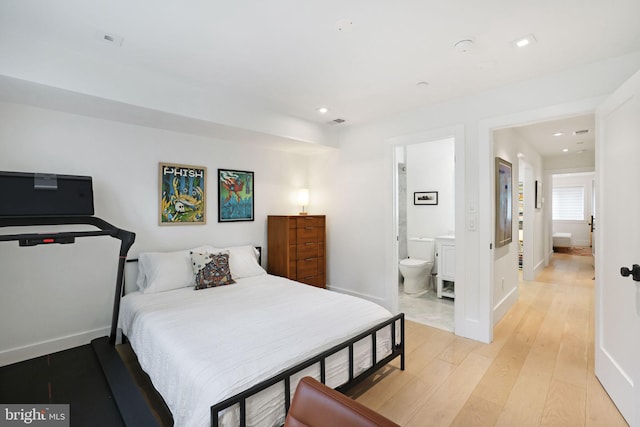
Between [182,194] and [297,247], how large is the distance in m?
1.56

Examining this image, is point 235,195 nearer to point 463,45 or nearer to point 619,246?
point 463,45

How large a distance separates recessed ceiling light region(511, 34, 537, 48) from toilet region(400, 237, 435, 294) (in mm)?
3130

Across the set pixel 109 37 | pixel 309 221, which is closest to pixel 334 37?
pixel 109 37

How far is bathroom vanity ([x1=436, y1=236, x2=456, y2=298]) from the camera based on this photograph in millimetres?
4430

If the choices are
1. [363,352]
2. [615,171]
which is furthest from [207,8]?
[615,171]

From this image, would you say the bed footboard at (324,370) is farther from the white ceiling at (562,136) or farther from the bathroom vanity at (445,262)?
the white ceiling at (562,136)

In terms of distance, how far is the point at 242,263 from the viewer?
11.9ft

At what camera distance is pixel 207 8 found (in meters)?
1.84

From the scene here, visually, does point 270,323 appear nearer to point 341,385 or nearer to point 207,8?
point 341,385

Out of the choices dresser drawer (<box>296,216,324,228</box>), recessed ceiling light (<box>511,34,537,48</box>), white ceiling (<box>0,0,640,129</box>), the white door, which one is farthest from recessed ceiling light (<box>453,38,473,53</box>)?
dresser drawer (<box>296,216,324,228</box>)

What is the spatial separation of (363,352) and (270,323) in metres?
0.70

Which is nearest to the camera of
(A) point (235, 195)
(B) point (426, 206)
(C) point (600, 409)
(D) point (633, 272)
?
(D) point (633, 272)

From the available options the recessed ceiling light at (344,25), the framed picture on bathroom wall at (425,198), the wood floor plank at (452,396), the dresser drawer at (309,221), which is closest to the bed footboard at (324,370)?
the wood floor plank at (452,396)

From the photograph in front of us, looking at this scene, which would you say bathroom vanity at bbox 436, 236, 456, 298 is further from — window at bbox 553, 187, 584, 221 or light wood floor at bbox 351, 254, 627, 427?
window at bbox 553, 187, 584, 221
